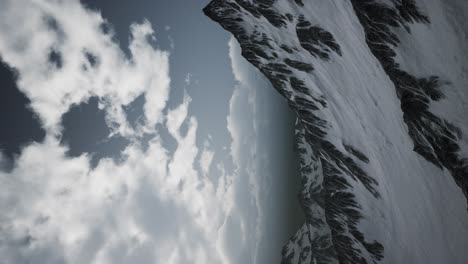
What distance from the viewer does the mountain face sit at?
508 inches

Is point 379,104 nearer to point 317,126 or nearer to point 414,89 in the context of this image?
point 317,126

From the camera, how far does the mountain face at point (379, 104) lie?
508 inches

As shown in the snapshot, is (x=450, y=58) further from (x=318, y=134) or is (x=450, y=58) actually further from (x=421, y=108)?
(x=318, y=134)

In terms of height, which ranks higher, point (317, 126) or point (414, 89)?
point (317, 126)

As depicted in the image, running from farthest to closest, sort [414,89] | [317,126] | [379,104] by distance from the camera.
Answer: [317,126] < [379,104] < [414,89]

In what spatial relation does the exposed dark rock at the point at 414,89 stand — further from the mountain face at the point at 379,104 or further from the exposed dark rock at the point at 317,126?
the exposed dark rock at the point at 317,126

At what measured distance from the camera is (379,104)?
2434cm

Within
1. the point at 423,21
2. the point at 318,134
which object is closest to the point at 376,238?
the point at 318,134

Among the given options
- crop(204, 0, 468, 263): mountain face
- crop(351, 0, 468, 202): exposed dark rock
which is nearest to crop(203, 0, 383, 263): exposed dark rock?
crop(204, 0, 468, 263): mountain face

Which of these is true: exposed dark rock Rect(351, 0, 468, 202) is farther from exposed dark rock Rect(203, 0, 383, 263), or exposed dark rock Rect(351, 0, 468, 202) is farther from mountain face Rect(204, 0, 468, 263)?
exposed dark rock Rect(203, 0, 383, 263)

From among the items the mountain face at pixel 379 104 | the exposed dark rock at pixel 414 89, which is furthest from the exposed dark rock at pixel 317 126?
the exposed dark rock at pixel 414 89

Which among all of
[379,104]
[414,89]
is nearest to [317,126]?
[379,104]

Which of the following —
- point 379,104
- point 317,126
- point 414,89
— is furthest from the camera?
point 317,126

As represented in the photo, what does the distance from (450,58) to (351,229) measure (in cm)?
2483
